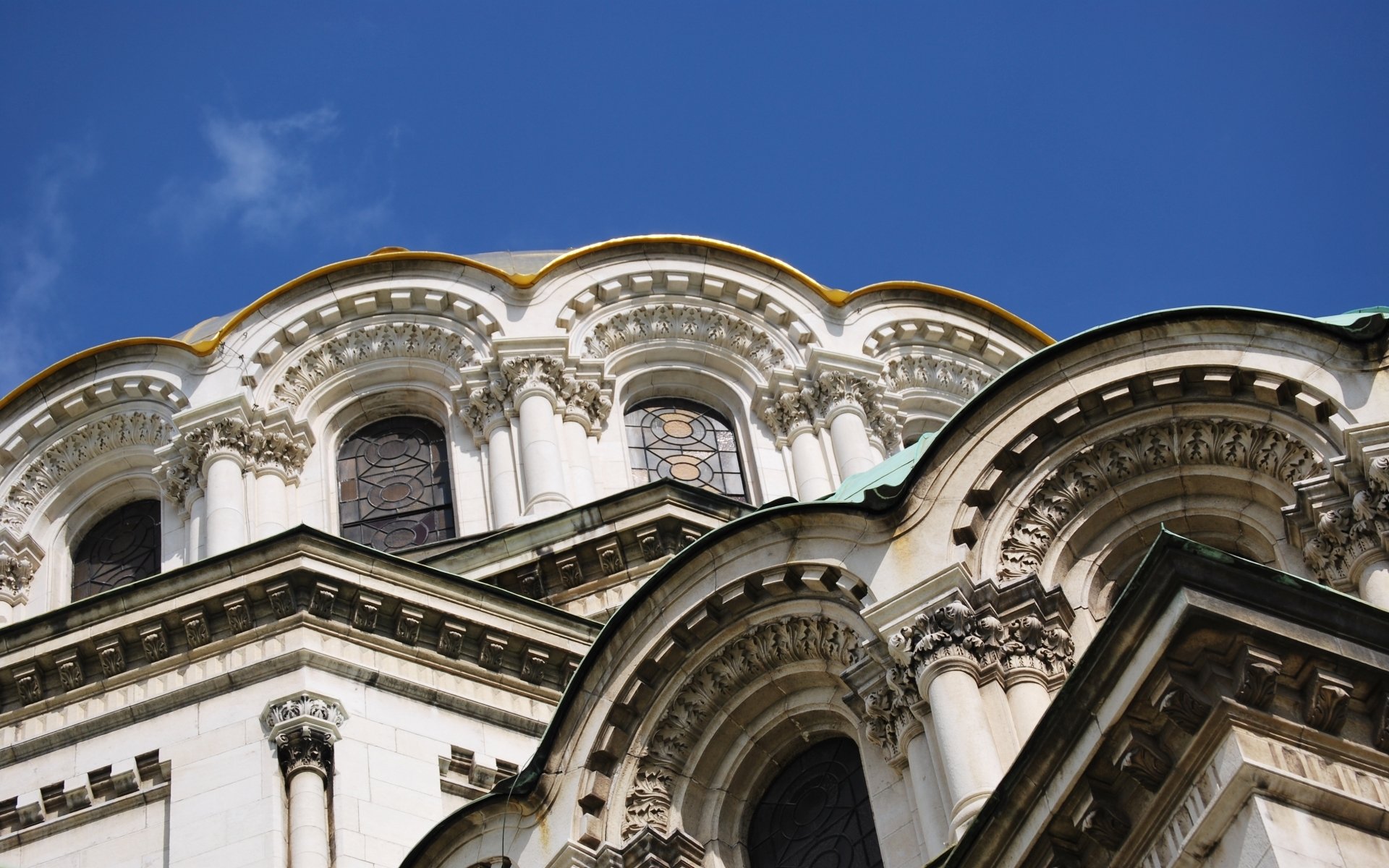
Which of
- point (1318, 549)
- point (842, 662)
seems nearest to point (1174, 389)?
point (1318, 549)

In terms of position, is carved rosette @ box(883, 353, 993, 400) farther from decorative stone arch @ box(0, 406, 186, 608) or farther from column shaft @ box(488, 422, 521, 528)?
decorative stone arch @ box(0, 406, 186, 608)

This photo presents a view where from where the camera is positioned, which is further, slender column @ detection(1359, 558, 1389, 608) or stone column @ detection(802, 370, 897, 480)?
stone column @ detection(802, 370, 897, 480)

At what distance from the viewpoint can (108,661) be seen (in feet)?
92.3

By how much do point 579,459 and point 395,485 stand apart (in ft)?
7.92

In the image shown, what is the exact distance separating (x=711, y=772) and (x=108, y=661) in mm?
8904

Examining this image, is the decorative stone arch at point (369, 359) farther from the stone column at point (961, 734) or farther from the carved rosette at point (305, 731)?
the stone column at point (961, 734)

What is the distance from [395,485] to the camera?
35.7 metres

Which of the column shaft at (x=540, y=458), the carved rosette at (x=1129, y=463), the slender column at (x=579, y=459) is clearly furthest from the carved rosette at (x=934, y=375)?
the carved rosette at (x=1129, y=463)

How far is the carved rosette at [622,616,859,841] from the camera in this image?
2114 cm

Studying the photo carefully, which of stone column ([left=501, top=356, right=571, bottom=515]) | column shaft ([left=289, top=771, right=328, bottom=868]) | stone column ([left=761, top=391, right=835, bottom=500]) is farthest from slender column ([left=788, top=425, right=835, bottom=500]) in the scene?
column shaft ([left=289, top=771, right=328, bottom=868])

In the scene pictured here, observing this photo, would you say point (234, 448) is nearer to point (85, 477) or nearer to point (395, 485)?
point (395, 485)

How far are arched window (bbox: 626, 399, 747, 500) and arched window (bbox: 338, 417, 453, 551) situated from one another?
102 inches

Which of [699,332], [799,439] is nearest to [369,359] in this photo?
[699,332]

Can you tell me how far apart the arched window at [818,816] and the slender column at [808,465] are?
13.6 metres
